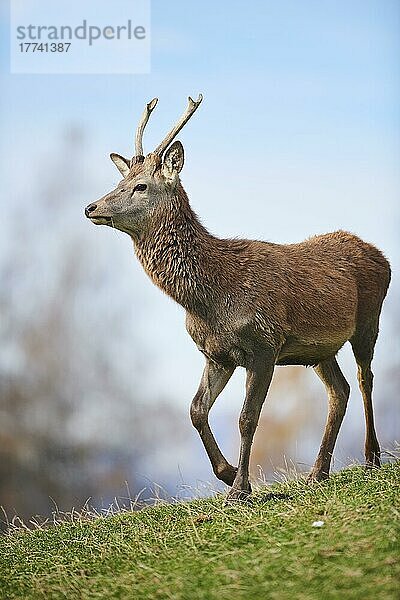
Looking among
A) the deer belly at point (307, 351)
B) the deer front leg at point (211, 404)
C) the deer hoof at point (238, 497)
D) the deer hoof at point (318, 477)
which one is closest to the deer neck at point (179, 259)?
the deer front leg at point (211, 404)

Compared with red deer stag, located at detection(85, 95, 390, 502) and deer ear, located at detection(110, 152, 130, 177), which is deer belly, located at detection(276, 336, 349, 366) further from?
deer ear, located at detection(110, 152, 130, 177)

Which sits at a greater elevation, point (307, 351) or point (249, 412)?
point (307, 351)

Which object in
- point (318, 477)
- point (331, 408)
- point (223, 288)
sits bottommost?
point (318, 477)

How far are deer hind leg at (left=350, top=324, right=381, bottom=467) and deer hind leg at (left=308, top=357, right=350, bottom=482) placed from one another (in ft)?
→ 0.58

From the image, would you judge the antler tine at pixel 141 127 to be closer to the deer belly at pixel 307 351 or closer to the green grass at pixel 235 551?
the deer belly at pixel 307 351

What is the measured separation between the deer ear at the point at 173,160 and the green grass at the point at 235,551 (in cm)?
161

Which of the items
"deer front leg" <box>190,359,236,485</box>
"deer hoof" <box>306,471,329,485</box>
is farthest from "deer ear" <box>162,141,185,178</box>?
"deer hoof" <box>306,471,329,485</box>

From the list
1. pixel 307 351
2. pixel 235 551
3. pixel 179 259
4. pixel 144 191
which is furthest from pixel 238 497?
pixel 144 191

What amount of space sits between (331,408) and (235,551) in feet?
5.76

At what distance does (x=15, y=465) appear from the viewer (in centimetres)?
801

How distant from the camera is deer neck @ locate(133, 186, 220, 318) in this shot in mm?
5219

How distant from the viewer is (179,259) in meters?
5.23

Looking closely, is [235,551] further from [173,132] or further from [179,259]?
[173,132]

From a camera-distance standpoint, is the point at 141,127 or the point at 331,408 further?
the point at 331,408
